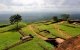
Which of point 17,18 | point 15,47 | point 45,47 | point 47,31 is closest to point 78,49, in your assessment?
point 45,47

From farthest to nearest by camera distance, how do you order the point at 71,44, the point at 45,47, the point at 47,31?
the point at 47,31 → the point at 45,47 → the point at 71,44

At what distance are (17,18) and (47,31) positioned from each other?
28.0 metres

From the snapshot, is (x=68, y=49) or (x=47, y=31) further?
(x=47, y=31)

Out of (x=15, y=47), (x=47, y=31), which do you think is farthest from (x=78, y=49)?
(x=47, y=31)

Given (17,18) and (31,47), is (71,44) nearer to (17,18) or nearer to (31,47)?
(31,47)

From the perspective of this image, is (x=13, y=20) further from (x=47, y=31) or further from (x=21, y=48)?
(x=21, y=48)

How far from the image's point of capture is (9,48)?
44625mm

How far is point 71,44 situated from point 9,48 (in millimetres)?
28090

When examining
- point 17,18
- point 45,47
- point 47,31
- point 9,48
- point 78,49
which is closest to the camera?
point 78,49

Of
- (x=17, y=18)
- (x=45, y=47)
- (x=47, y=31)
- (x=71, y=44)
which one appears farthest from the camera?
(x=17, y=18)

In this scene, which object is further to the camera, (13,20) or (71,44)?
(13,20)

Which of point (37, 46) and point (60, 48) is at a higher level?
point (60, 48)

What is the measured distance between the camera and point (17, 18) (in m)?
86.1

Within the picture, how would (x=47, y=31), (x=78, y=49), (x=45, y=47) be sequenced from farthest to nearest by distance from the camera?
1. (x=47, y=31)
2. (x=45, y=47)
3. (x=78, y=49)
